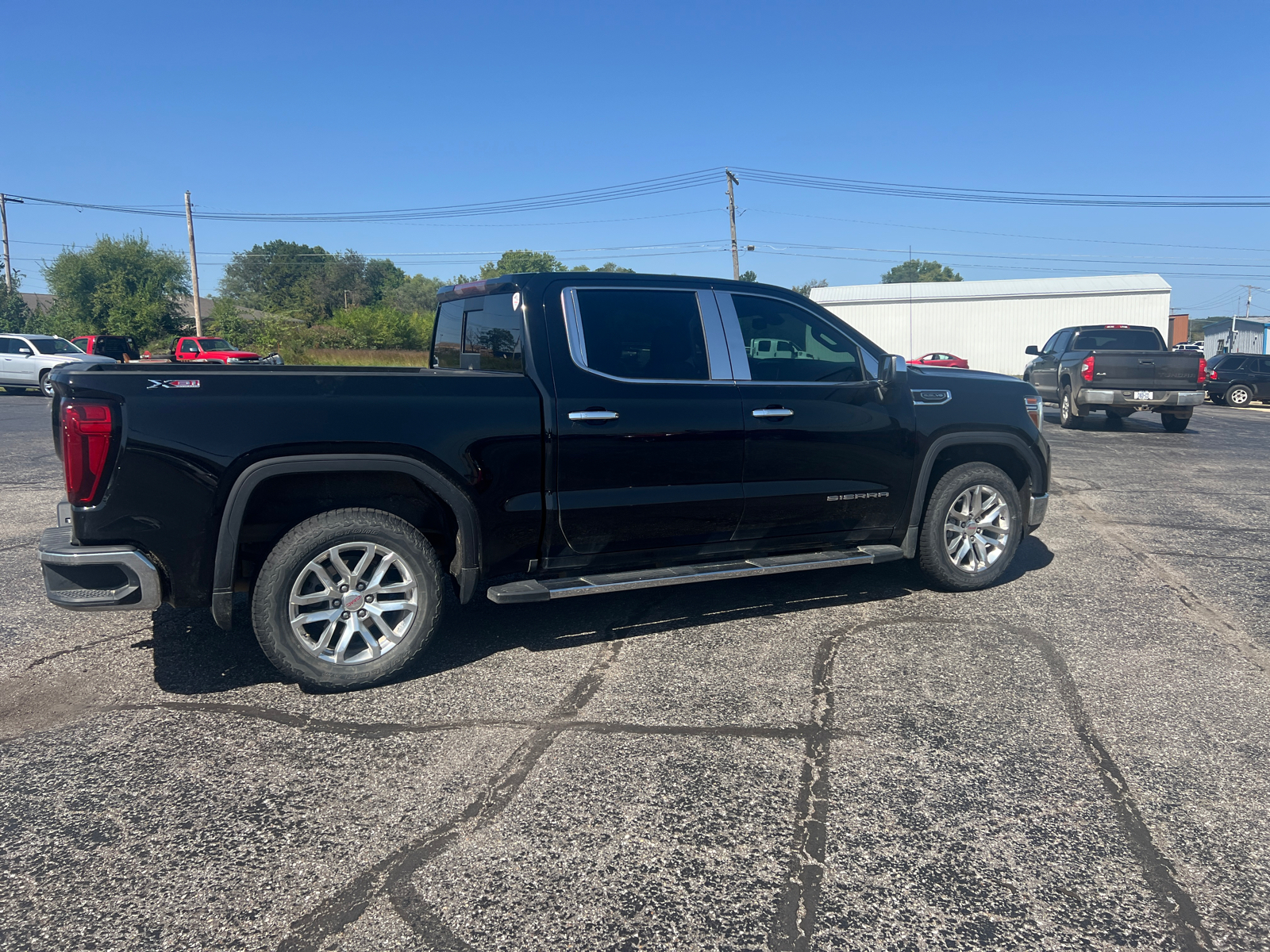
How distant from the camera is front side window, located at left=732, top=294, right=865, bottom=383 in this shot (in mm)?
5027

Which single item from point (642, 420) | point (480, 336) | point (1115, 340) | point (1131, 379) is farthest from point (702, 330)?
point (1115, 340)


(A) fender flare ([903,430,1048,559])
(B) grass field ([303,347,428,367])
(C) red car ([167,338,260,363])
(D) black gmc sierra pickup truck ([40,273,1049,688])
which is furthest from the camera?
(B) grass field ([303,347,428,367])

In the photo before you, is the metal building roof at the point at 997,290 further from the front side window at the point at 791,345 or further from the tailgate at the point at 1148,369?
the front side window at the point at 791,345

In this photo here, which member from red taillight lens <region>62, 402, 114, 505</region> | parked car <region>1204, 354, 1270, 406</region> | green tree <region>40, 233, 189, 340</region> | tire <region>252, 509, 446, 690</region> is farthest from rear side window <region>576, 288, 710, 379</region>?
green tree <region>40, 233, 189, 340</region>

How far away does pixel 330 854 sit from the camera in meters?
2.81

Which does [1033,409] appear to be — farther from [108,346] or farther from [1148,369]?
[108,346]

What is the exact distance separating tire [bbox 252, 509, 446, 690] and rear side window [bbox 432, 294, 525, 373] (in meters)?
1.10

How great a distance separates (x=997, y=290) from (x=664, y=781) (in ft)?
159

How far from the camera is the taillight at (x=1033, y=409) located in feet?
19.4

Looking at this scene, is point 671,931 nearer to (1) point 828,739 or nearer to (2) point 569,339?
(1) point 828,739

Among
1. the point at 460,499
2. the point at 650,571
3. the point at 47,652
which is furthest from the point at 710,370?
the point at 47,652

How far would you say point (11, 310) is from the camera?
53.1m

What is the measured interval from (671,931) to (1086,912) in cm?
122

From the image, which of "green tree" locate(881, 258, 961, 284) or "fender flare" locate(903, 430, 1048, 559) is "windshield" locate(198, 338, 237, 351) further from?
"green tree" locate(881, 258, 961, 284)
